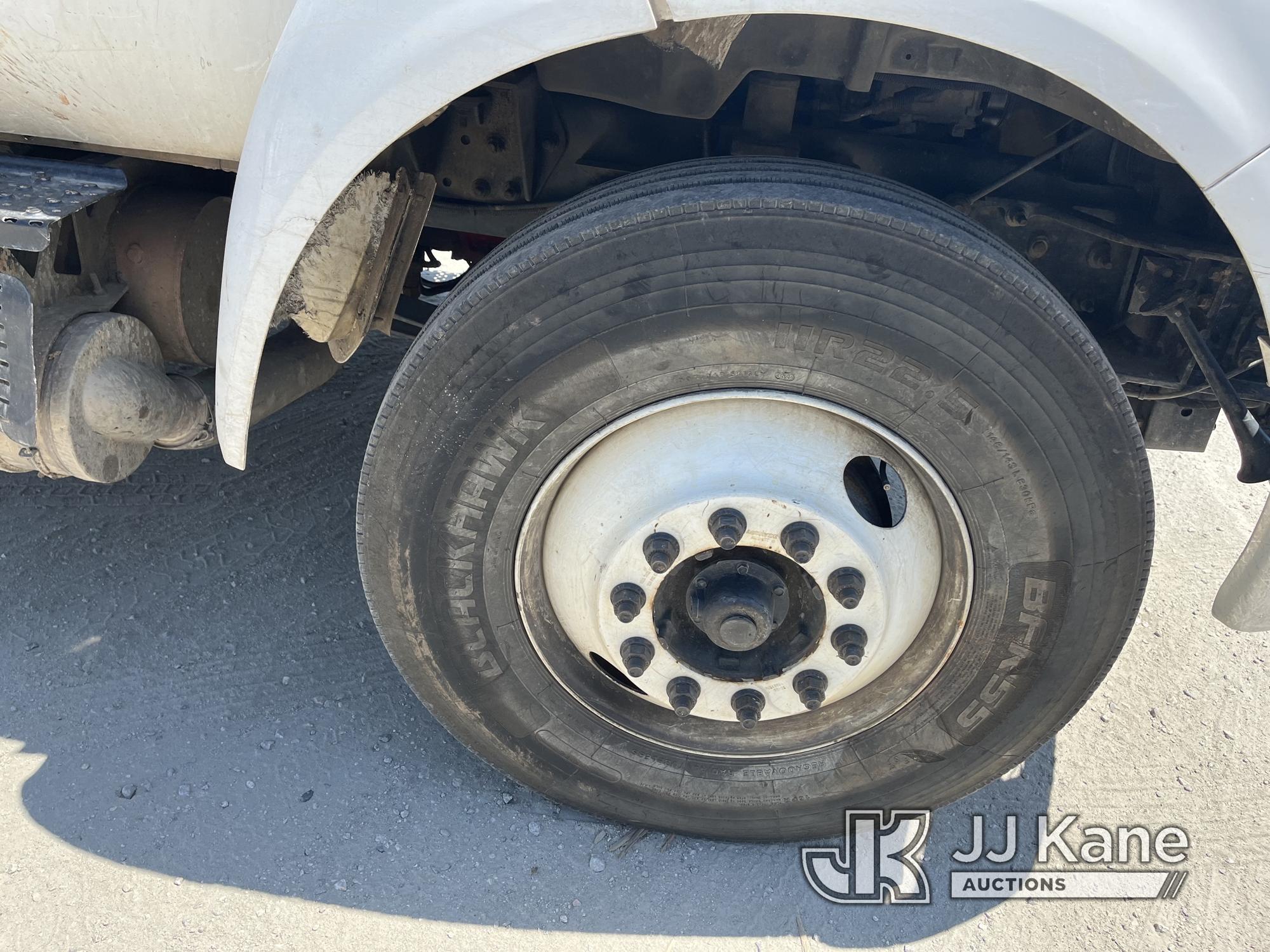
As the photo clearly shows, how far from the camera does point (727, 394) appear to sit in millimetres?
1678

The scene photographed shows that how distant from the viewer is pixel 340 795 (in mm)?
2158

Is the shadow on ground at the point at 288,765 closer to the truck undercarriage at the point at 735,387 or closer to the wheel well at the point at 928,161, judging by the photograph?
the truck undercarriage at the point at 735,387

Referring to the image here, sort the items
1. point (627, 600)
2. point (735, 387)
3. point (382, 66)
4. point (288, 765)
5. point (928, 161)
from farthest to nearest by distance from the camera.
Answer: point (288, 765) < point (928, 161) < point (627, 600) < point (735, 387) < point (382, 66)

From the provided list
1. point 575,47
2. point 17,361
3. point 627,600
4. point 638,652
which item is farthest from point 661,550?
point 17,361

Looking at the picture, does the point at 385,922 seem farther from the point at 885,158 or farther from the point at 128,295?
the point at 885,158

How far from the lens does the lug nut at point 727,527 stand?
5.66ft

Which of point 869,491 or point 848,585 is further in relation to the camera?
point 869,491

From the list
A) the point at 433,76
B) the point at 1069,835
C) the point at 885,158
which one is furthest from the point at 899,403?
the point at 1069,835

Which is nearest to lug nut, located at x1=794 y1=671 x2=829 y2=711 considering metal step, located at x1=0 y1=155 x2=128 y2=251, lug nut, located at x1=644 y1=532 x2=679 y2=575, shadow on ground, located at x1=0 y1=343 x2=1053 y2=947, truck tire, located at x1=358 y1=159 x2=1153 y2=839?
truck tire, located at x1=358 y1=159 x2=1153 y2=839

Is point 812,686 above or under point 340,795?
above

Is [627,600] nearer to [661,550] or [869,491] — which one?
[661,550]

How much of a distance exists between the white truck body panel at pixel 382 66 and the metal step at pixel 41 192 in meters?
0.20

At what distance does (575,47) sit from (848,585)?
1051 mm

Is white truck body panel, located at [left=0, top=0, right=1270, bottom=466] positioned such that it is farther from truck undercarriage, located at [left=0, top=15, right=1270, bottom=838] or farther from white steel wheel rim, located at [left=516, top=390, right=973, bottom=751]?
white steel wheel rim, located at [left=516, top=390, right=973, bottom=751]
